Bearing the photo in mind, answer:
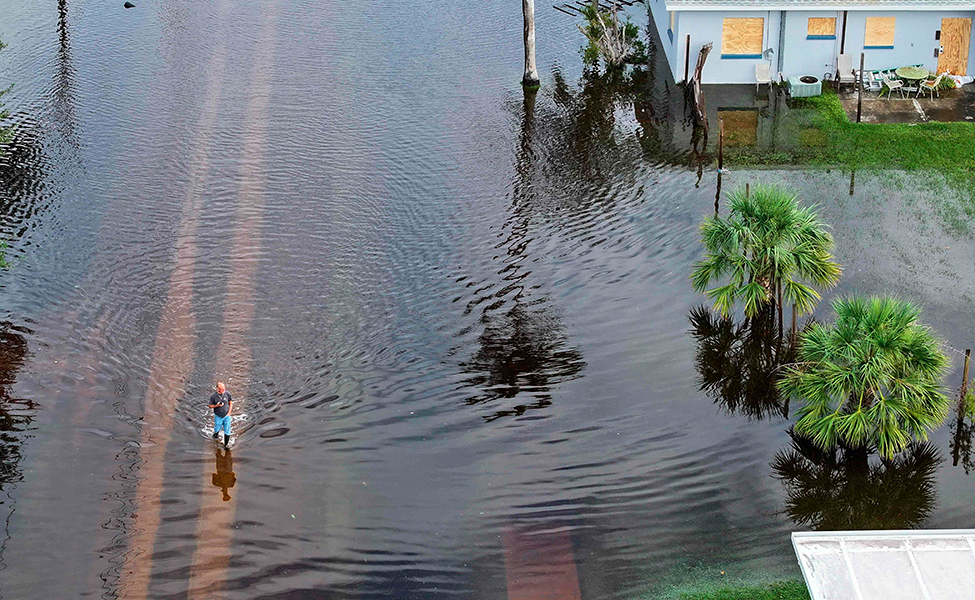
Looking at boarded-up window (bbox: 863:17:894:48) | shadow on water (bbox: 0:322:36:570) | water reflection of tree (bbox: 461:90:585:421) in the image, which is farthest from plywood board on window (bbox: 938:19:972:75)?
shadow on water (bbox: 0:322:36:570)

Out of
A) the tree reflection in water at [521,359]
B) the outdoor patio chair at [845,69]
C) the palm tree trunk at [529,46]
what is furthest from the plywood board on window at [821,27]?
the tree reflection in water at [521,359]

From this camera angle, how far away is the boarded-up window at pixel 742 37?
139 feet

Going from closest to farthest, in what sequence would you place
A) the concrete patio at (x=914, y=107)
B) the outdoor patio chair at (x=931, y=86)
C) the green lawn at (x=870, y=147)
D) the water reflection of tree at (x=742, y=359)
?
the water reflection of tree at (x=742, y=359), the green lawn at (x=870, y=147), the concrete patio at (x=914, y=107), the outdoor patio chair at (x=931, y=86)

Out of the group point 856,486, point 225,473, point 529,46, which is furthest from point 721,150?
point 225,473

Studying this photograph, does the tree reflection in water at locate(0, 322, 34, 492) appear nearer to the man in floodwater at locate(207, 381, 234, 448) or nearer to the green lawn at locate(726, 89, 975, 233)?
the man in floodwater at locate(207, 381, 234, 448)

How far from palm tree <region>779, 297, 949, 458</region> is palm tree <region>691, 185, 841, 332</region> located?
2.48 m

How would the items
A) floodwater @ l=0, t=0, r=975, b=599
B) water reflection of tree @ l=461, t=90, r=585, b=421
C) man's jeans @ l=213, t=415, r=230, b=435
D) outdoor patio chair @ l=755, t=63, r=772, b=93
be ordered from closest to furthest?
1. floodwater @ l=0, t=0, r=975, b=599
2. man's jeans @ l=213, t=415, r=230, b=435
3. water reflection of tree @ l=461, t=90, r=585, b=421
4. outdoor patio chair @ l=755, t=63, r=772, b=93

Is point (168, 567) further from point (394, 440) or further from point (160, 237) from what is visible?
point (160, 237)

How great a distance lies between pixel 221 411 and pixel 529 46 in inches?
878

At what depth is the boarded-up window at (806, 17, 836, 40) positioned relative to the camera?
4200 centimetres

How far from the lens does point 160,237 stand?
3419 centimetres

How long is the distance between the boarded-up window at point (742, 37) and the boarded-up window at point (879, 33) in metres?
3.76

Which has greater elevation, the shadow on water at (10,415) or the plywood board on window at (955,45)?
the plywood board on window at (955,45)

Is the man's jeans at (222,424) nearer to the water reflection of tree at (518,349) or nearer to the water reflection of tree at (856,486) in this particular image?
the water reflection of tree at (518,349)
